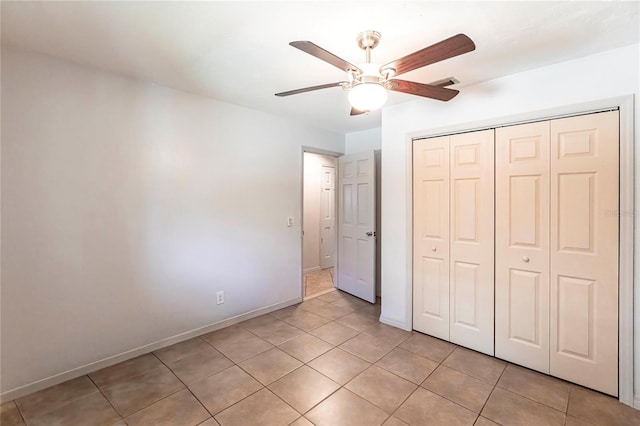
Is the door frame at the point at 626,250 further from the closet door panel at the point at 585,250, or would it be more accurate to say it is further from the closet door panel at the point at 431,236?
the closet door panel at the point at 431,236

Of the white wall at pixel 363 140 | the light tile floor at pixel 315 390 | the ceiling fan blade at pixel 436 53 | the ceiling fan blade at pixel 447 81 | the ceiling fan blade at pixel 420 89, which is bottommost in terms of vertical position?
the light tile floor at pixel 315 390

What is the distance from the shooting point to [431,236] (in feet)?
9.28

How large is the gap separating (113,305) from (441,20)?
3094mm

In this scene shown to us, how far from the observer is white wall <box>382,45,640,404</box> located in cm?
191

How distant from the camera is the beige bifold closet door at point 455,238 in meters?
2.49

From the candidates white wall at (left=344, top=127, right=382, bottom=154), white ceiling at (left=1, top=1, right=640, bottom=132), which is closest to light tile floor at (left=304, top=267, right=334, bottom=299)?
white wall at (left=344, top=127, right=382, bottom=154)

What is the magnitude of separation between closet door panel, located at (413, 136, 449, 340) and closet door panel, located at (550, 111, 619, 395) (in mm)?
804

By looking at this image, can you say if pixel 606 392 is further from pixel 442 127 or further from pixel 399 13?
pixel 399 13

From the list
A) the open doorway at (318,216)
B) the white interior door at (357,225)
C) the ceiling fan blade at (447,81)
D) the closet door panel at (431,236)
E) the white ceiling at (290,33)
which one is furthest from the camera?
the open doorway at (318,216)

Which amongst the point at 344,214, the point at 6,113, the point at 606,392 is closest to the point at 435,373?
the point at 606,392

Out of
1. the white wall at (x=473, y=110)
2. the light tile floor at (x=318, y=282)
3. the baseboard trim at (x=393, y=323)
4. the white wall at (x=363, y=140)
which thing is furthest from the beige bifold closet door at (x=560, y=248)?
the light tile floor at (x=318, y=282)

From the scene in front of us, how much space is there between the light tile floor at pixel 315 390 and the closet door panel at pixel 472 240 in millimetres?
225

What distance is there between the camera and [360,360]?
242 cm

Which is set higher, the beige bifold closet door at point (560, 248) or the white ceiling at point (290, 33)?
the white ceiling at point (290, 33)
